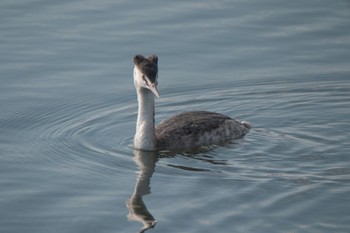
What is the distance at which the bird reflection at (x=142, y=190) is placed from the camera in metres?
11.3

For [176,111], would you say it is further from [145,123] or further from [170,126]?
[145,123]

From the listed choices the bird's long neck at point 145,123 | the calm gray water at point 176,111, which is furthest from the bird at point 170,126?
the calm gray water at point 176,111

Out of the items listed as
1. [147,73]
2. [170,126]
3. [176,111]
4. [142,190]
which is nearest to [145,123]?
[170,126]

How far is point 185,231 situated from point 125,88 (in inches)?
241

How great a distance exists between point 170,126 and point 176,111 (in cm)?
142

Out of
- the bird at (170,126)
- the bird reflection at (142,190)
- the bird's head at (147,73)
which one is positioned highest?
the bird's head at (147,73)

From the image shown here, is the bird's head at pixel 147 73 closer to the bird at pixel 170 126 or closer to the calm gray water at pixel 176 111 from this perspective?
the bird at pixel 170 126

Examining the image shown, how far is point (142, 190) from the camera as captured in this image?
1241 centimetres

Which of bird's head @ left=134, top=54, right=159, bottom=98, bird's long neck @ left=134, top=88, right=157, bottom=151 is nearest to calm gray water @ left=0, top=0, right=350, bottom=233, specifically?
bird's long neck @ left=134, top=88, right=157, bottom=151

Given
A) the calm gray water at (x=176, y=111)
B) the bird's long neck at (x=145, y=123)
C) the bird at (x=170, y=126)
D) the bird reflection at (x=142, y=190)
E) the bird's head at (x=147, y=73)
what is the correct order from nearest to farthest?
the bird reflection at (x=142, y=190) < the calm gray water at (x=176, y=111) < the bird's head at (x=147, y=73) < the bird at (x=170, y=126) < the bird's long neck at (x=145, y=123)

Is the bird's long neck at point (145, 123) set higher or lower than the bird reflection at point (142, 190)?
higher

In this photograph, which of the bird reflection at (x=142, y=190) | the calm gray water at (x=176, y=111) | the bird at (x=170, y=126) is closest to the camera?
the bird reflection at (x=142, y=190)

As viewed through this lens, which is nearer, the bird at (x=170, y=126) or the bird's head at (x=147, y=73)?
the bird's head at (x=147, y=73)

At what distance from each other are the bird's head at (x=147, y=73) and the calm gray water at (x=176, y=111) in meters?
1.09
